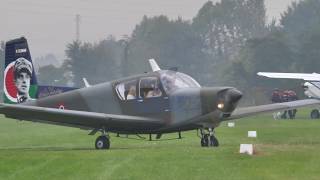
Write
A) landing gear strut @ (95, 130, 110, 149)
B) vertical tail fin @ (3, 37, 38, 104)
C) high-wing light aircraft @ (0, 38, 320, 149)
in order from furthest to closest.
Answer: vertical tail fin @ (3, 37, 38, 104) < landing gear strut @ (95, 130, 110, 149) < high-wing light aircraft @ (0, 38, 320, 149)

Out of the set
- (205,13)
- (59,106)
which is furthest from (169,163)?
(205,13)

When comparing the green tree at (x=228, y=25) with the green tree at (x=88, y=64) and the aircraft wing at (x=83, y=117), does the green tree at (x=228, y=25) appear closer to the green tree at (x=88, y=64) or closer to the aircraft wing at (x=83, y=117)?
the green tree at (x=88, y=64)

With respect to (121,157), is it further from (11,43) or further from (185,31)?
(185,31)

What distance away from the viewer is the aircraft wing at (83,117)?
68.5ft

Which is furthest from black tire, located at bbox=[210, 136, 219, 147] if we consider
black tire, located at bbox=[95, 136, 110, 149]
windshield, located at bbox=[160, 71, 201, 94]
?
black tire, located at bbox=[95, 136, 110, 149]

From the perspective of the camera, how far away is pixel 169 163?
14.9m

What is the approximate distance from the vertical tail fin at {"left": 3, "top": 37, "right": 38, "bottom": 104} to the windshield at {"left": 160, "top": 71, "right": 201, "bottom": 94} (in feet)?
16.6

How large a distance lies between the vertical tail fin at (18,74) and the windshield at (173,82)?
5.05 metres

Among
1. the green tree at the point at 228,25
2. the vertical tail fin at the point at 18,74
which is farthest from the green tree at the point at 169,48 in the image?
the vertical tail fin at the point at 18,74

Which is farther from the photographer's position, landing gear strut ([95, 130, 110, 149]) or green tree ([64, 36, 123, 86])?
green tree ([64, 36, 123, 86])

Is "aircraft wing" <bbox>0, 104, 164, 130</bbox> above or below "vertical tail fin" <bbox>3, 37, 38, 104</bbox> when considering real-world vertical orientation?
below

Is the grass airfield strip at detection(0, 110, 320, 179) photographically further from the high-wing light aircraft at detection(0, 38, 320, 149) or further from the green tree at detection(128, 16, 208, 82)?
the green tree at detection(128, 16, 208, 82)

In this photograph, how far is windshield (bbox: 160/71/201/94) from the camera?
2120 centimetres

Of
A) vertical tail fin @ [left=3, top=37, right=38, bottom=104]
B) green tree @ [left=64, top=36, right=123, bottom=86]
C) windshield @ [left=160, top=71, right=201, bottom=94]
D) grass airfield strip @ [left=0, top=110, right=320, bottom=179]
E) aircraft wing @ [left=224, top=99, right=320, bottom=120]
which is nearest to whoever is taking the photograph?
grass airfield strip @ [left=0, top=110, right=320, bottom=179]
